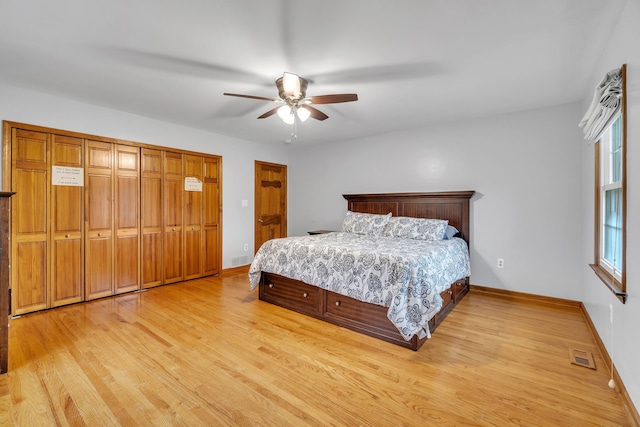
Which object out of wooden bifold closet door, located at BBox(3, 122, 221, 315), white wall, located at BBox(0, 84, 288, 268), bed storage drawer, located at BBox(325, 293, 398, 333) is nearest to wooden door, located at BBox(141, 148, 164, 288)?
wooden bifold closet door, located at BBox(3, 122, 221, 315)

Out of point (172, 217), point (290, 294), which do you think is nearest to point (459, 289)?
point (290, 294)

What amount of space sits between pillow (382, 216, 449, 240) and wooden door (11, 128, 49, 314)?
158 inches

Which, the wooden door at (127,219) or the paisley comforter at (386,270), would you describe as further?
the wooden door at (127,219)

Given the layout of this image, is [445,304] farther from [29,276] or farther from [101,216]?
[29,276]

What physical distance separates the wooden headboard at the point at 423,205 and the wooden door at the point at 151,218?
2.93 meters

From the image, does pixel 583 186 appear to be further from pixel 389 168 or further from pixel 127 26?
pixel 127 26

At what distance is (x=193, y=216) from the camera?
4.37m

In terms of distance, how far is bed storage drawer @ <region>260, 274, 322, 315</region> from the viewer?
116 inches

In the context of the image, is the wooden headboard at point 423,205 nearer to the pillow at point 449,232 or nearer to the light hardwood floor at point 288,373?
the pillow at point 449,232

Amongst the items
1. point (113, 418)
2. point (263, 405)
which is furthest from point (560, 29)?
point (113, 418)

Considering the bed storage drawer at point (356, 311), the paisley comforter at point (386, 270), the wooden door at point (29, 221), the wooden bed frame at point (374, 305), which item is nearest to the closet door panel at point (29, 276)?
the wooden door at point (29, 221)

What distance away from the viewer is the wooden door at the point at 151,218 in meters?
3.85

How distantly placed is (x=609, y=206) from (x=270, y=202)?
15.3 feet

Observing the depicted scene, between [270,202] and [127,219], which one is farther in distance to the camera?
[270,202]
